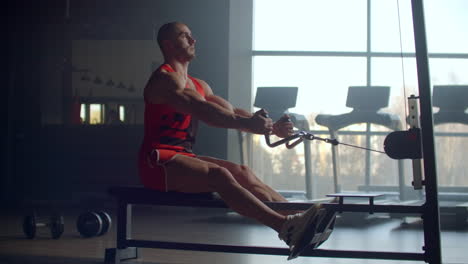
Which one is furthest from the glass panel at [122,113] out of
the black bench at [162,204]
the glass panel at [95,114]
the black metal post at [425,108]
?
the black metal post at [425,108]

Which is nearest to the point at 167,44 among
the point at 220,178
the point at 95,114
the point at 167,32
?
the point at 167,32

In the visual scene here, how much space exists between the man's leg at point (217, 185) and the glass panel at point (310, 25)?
440 cm

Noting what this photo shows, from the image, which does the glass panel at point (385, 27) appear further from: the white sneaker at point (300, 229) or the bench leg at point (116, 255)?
the white sneaker at point (300, 229)

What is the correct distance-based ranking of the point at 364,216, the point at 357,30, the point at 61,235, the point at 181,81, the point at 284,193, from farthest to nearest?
the point at 357,30 → the point at 284,193 → the point at 364,216 → the point at 61,235 → the point at 181,81

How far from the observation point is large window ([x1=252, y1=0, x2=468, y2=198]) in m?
6.66

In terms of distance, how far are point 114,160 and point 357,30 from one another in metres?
2.84

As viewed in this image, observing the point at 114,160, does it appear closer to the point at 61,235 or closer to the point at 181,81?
the point at 61,235

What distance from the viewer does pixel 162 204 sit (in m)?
2.61

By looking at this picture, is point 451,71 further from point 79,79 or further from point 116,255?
point 116,255

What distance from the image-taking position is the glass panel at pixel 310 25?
6703 mm

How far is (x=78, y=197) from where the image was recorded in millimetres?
6219

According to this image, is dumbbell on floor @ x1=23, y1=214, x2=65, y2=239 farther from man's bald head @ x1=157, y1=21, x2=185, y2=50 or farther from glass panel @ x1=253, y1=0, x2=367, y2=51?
glass panel @ x1=253, y1=0, x2=367, y2=51

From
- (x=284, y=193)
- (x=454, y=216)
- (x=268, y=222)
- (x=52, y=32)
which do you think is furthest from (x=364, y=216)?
(x=52, y=32)

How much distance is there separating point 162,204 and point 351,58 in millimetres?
4472
